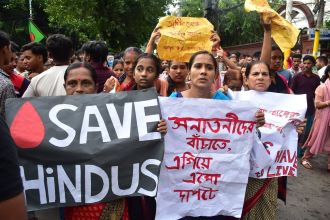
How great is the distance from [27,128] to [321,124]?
17.1ft

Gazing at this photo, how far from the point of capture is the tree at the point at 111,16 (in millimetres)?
15766

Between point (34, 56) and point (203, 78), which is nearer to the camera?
point (203, 78)

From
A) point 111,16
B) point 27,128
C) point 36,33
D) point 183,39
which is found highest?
point 111,16

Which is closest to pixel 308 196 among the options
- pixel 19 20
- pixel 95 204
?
pixel 95 204

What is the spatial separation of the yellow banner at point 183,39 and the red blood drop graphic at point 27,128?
1589 millimetres

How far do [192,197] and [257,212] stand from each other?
0.61 metres

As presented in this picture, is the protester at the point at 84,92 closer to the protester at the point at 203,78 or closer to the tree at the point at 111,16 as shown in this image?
the protester at the point at 203,78

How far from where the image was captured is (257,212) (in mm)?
2846

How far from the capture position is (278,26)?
335 cm

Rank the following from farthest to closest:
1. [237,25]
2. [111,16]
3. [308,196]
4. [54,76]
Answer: [237,25], [111,16], [308,196], [54,76]

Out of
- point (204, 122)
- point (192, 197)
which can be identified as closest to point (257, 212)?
point (192, 197)

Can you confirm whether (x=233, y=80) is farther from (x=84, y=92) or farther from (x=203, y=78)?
(x=84, y=92)

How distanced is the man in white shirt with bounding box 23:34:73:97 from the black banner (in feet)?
2.57

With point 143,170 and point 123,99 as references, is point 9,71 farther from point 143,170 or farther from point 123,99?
point 143,170
